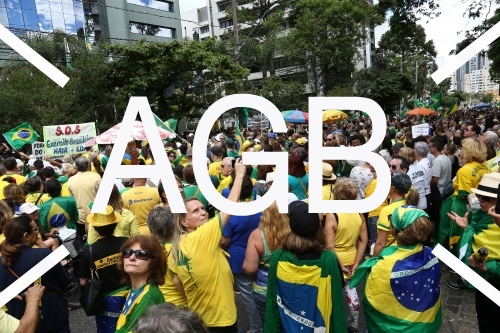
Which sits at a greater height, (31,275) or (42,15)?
(42,15)

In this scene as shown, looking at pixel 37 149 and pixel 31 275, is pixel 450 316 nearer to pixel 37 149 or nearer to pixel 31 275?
pixel 31 275

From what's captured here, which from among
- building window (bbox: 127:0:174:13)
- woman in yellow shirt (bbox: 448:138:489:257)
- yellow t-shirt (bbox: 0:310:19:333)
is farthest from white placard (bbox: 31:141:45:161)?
building window (bbox: 127:0:174:13)

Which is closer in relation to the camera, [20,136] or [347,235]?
[347,235]

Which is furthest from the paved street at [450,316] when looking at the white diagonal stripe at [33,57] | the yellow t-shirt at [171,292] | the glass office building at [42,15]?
the glass office building at [42,15]

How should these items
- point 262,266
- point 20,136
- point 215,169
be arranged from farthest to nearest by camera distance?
point 20,136 → point 215,169 → point 262,266

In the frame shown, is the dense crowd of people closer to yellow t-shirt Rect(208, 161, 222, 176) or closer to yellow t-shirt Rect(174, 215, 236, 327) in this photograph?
yellow t-shirt Rect(174, 215, 236, 327)

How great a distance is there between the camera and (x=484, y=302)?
9.27ft

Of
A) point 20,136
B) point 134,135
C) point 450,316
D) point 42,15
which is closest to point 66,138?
point 20,136

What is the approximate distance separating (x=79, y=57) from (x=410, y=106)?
38715 mm

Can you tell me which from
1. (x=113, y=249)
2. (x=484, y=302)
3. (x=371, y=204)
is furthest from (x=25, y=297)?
(x=484, y=302)

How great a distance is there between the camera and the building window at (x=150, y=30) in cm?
4266

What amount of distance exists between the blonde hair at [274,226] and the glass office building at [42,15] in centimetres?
3355

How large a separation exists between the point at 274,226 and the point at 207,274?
680mm

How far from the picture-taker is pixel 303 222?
7.82 ft
